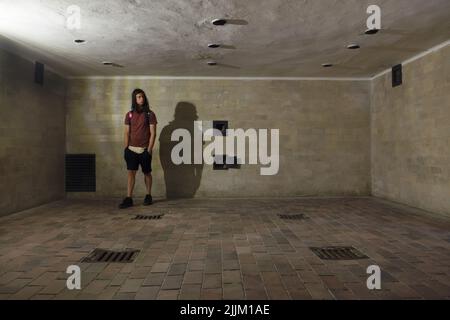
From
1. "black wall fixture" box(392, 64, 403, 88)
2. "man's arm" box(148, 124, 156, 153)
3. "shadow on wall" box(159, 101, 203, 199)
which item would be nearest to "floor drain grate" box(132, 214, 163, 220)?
"man's arm" box(148, 124, 156, 153)

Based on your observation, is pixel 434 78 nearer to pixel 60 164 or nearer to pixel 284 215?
pixel 284 215

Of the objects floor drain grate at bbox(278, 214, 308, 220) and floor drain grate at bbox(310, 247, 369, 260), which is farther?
floor drain grate at bbox(278, 214, 308, 220)

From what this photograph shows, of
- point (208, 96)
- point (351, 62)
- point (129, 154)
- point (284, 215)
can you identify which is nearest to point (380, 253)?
point (284, 215)


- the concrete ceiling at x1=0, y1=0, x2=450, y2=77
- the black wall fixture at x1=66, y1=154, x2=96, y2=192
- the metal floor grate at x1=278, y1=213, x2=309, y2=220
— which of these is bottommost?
the metal floor grate at x1=278, y1=213, x2=309, y2=220

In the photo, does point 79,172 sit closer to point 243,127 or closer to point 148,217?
point 148,217

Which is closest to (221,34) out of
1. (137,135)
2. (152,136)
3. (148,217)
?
(152,136)

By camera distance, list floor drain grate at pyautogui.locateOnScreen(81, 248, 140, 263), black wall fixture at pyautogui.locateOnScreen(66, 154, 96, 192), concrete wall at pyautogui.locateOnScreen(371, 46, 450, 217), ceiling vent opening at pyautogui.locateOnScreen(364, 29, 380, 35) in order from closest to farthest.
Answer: floor drain grate at pyautogui.locateOnScreen(81, 248, 140, 263)
ceiling vent opening at pyautogui.locateOnScreen(364, 29, 380, 35)
concrete wall at pyautogui.locateOnScreen(371, 46, 450, 217)
black wall fixture at pyautogui.locateOnScreen(66, 154, 96, 192)

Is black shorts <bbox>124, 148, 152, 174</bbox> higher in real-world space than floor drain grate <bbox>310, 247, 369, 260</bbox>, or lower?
higher

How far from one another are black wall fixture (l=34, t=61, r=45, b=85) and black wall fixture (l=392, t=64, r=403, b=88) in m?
7.16

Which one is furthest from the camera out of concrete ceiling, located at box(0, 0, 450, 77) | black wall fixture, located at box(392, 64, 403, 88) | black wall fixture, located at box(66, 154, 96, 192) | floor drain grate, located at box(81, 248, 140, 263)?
black wall fixture, located at box(66, 154, 96, 192)

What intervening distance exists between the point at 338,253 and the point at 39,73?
6.21 meters

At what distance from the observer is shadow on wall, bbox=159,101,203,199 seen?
739cm

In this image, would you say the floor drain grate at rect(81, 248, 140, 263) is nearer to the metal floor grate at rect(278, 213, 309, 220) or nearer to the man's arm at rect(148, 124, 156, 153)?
the metal floor grate at rect(278, 213, 309, 220)
